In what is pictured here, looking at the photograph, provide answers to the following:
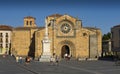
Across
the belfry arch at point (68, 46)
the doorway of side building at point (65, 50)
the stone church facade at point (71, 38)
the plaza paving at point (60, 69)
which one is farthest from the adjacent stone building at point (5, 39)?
the plaza paving at point (60, 69)

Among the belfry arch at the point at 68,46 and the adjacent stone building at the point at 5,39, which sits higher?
the adjacent stone building at the point at 5,39

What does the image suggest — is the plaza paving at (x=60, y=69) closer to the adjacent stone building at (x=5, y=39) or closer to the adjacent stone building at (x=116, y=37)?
the adjacent stone building at (x=116, y=37)

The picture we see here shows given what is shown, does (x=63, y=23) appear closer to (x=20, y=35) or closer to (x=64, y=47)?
(x=64, y=47)

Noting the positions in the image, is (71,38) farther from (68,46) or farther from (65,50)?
(65,50)

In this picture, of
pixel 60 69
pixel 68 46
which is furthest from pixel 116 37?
pixel 60 69

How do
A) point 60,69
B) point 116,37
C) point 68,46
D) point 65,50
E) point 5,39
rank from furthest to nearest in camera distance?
point 5,39 → point 116,37 → point 65,50 → point 68,46 → point 60,69

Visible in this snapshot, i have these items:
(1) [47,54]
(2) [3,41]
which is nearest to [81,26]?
(1) [47,54]

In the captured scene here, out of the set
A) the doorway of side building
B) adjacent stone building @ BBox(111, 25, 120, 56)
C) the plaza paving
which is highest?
adjacent stone building @ BBox(111, 25, 120, 56)

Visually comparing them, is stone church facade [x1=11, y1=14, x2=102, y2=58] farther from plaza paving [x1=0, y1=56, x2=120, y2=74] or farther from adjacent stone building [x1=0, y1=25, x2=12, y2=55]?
plaza paving [x1=0, y1=56, x2=120, y2=74]

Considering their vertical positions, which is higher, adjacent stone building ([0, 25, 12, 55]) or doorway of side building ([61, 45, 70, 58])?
adjacent stone building ([0, 25, 12, 55])

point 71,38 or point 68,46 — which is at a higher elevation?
point 71,38

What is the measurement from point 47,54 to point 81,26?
121 ft

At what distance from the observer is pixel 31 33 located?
100312mm

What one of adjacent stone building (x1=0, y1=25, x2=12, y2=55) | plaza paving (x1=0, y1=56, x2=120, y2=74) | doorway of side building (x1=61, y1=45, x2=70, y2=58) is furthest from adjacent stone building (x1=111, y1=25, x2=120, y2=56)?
plaza paving (x1=0, y1=56, x2=120, y2=74)
